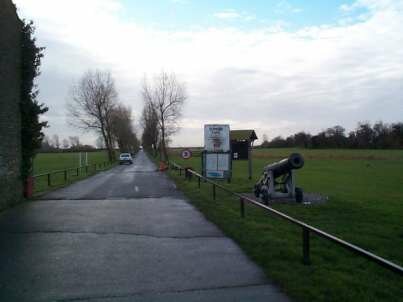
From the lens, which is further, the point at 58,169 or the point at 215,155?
the point at 58,169

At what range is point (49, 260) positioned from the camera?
7156 millimetres

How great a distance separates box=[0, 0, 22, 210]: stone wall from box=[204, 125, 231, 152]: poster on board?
1145 centimetres

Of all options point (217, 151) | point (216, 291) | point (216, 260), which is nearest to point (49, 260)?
point (216, 260)

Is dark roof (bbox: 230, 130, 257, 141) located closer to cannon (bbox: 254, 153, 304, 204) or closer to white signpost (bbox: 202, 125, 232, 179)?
white signpost (bbox: 202, 125, 232, 179)

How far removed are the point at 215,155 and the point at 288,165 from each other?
1009 centimetres

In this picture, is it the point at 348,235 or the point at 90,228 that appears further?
the point at 90,228

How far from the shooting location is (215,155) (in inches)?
969

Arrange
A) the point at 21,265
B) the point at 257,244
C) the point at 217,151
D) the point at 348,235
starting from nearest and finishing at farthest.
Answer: the point at 21,265 → the point at 257,244 → the point at 348,235 → the point at 217,151

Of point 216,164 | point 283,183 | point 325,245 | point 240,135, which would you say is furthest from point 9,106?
point 240,135

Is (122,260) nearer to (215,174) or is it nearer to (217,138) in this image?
(215,174)

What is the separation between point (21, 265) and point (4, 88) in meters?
8.22

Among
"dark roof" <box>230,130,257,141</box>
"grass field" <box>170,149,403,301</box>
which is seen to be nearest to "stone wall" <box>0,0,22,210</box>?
"grass field" <box>170,149,403,301</box>

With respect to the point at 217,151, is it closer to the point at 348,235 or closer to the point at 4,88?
the point at 4,88

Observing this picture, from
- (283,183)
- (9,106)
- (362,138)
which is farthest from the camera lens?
(362,138)
